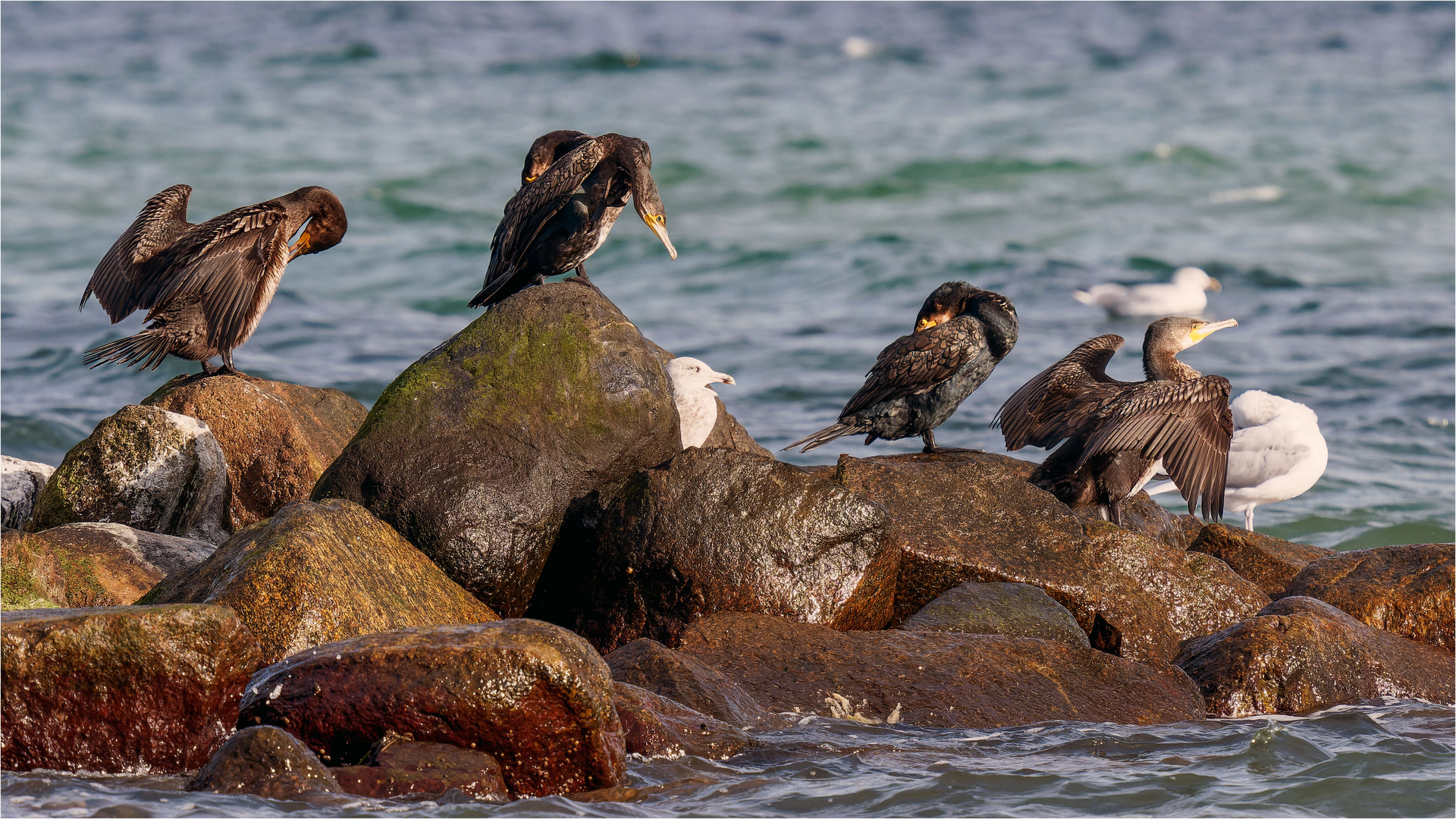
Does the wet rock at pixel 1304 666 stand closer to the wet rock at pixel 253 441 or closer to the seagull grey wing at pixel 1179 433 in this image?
the seagull grey wing at pixel 1179 433

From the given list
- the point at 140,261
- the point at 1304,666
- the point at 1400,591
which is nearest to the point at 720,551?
the point at 1304,666

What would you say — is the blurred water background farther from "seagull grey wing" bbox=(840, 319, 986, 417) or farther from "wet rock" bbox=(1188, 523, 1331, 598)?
"seagull grey wing" bbox=(840, 319, 986, 417)

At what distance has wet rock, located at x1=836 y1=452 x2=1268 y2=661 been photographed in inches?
252

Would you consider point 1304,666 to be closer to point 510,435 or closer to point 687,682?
point 687,682

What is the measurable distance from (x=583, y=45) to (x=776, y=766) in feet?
93.6

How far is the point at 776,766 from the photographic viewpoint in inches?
189

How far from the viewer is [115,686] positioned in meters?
4.39

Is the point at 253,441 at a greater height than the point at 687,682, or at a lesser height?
greater

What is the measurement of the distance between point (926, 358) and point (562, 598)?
97.2 inches

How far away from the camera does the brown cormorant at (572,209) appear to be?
693 centimetres

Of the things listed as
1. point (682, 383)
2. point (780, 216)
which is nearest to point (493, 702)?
point (682, 383)

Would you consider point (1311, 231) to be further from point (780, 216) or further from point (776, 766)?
point (776, 766)

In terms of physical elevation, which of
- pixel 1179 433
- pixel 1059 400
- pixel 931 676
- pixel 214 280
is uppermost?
pixel 214 280

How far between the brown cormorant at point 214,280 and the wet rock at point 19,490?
0.66m
